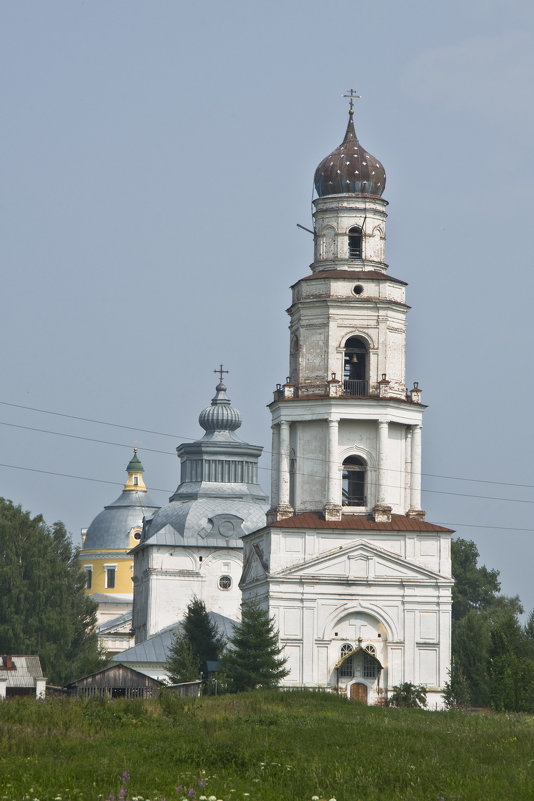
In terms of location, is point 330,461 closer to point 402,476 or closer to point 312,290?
point 402,476

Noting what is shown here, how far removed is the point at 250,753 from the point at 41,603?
48.2 meters

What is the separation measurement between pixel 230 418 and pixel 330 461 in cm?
3638

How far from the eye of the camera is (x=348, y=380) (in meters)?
52.4

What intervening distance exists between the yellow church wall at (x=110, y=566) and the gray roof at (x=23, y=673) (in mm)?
57819

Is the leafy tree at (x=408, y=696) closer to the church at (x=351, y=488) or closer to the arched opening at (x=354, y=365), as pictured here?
the church at (x=351, y=488)

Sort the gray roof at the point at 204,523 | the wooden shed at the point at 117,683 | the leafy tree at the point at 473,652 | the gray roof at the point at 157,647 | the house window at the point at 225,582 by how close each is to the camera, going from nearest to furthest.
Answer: the wooden shed at the point at 117,683 → the leafy tree at the point at 473,652 → the gray roof at the point at 157,647 → the house window at the point at 225,582 → the gray roof at the point at 204,523

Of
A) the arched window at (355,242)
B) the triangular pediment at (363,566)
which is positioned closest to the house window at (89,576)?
the arched window at (355,242)

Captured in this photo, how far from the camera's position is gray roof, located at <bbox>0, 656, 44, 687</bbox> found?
48562mm

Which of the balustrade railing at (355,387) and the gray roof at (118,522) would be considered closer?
the balustrade railing at (355,387)

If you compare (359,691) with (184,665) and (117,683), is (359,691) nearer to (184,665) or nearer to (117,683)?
(184,665)

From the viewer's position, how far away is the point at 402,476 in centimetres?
5200

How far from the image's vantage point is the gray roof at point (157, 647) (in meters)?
65.3

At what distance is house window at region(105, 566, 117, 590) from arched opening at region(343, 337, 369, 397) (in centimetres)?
5889

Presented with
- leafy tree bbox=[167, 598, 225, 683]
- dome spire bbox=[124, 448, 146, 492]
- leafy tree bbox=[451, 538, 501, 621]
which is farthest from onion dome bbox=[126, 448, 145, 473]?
leafy tree bbox=[167, 598, 225, 683]
